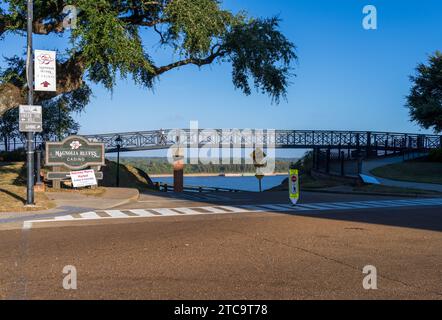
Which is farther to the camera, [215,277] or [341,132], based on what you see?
[341,132]

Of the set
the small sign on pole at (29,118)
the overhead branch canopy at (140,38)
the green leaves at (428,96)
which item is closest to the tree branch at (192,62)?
the overhead branch canopy at (140,38)

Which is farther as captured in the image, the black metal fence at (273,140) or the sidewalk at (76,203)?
the black metal fence at (273,140)

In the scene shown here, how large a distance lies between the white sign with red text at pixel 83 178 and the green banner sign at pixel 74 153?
0.58 meters

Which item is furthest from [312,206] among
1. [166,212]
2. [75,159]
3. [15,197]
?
[75,159]

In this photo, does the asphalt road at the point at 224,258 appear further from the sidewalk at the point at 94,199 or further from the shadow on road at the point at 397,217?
the sidewalk at the point at 94,199

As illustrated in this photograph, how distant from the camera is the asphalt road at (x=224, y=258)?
606cm

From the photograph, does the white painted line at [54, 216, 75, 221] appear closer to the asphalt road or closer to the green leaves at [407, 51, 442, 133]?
the asphalt road

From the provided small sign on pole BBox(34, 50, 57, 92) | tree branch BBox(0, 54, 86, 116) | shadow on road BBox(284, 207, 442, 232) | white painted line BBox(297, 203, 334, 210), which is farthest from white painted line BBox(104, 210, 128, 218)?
tree branch BBox(0, 54, 86, 116)

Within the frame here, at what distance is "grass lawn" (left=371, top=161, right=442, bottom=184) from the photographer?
30484mm
